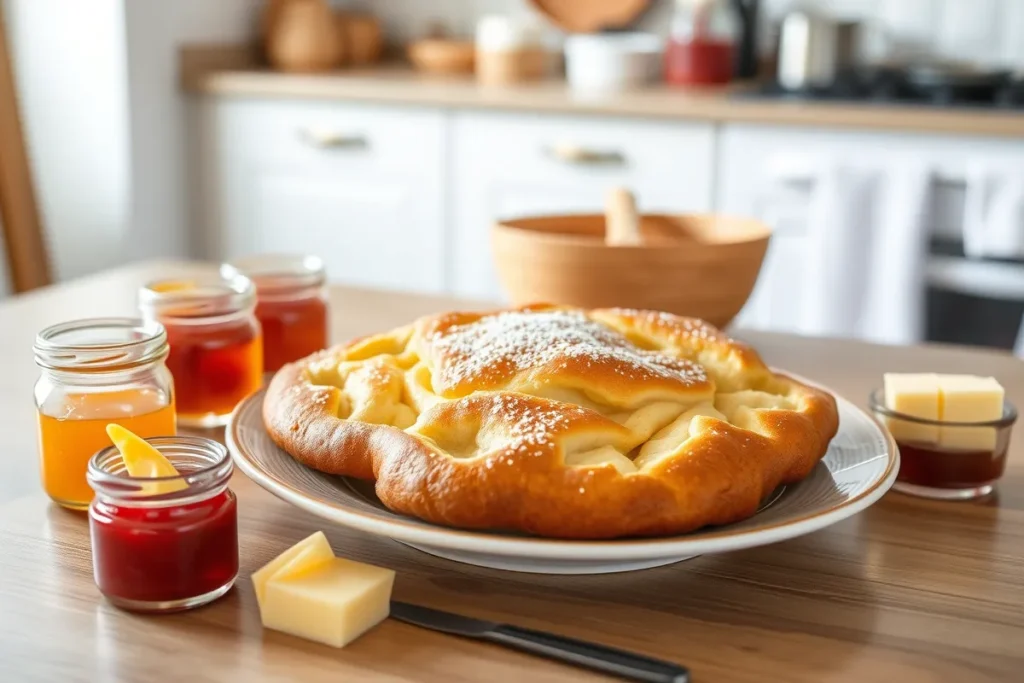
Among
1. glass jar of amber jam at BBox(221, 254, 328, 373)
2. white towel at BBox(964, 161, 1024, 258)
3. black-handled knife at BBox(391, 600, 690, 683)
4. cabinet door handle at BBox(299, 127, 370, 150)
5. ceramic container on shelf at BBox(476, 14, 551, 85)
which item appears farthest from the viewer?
ceramic container on shelf at BBox(476, 14, 551, 85)

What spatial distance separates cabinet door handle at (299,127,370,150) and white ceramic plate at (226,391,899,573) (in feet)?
7.20

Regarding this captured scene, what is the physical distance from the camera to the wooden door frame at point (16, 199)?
A: 2965 mm

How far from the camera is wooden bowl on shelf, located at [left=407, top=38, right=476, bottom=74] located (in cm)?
336

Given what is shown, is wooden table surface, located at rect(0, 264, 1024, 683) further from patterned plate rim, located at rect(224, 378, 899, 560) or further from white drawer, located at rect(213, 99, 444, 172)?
white drawer, located at rect(213, 99, 444, 172)

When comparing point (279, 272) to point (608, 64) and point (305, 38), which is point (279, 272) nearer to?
point (608, 64)

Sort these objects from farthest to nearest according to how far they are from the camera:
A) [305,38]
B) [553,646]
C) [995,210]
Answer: [305,38] → [995,210] → [553,646]

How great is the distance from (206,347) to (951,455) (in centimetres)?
61

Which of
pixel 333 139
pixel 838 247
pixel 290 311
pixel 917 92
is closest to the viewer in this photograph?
→ pixel 290 311

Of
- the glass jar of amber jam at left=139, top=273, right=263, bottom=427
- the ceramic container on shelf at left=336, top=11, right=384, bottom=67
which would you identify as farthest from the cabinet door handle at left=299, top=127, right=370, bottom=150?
the glass jar of amber jam at left=139, top=273, right=263, bottom=427

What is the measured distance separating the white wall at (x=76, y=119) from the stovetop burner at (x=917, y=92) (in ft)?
5.07

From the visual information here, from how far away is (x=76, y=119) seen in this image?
121 inches

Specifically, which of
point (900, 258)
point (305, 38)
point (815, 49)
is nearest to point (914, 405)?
point (900, 258)

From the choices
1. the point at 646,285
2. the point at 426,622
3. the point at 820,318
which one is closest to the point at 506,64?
the point at 820,318

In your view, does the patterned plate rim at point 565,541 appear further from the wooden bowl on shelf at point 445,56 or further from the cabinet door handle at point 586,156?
the wooden bowl on shelf at point 445,56
